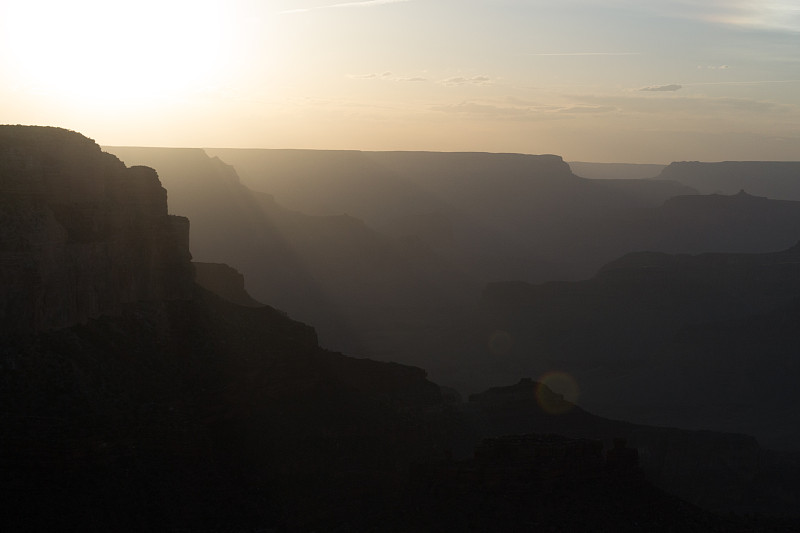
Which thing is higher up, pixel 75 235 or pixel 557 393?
pixel 75 235

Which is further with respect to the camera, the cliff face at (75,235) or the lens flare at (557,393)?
the lens flare at (557,393)

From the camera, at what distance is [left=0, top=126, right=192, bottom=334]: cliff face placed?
93.4 ft

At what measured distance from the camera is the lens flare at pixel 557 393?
159 ft

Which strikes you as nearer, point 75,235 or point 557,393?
point 75,235

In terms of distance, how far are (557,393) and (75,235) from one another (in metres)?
34.2

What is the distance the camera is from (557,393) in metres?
57.1

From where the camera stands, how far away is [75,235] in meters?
30.9

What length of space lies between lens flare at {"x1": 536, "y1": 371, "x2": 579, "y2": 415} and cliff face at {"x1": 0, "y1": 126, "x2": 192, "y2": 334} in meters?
20.7

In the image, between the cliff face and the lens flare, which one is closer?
the cliff face

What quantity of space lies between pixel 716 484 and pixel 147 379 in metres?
27.8

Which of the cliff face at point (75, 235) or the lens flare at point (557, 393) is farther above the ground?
the cliff face at point (75, 235)

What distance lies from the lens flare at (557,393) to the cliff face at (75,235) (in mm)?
20737

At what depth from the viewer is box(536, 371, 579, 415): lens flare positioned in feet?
159

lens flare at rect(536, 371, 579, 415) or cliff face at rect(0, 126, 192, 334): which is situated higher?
cliff face at rect(0, 126, 192, 334)
